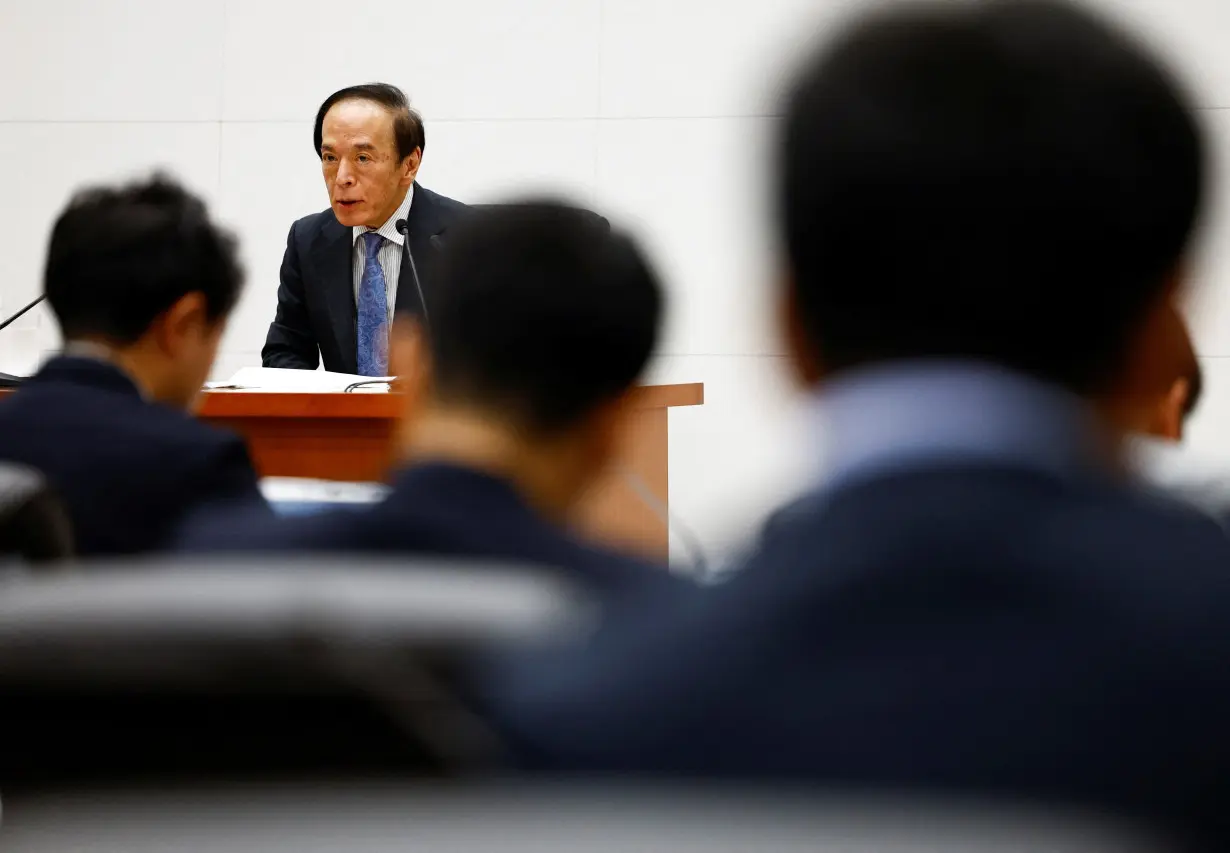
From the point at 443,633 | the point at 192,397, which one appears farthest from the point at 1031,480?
the point at 192,397

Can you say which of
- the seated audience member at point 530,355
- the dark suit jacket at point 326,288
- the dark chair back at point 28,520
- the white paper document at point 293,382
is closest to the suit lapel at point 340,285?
the dark suit jacket at point 326,288

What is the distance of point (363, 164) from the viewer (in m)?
3.79

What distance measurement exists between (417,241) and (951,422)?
3297 millimetres

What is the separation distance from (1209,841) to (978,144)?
0.87 feet

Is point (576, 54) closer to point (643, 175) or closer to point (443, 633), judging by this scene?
point (643, 175)

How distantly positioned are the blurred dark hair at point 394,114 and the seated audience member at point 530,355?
8.84 ft

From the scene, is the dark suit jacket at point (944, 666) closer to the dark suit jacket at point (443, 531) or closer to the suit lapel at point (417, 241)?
the dark suit jacket at point (443, 531)

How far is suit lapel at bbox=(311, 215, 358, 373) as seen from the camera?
144 inches

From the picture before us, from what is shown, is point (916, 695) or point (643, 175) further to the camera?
point (643, 175)

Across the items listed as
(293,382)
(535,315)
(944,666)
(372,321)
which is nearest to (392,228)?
(372,321)

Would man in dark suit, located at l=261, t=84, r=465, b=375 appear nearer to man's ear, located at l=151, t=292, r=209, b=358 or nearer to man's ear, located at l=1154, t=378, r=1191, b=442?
man's ear, located at l=151, t=292, r=209, b=358

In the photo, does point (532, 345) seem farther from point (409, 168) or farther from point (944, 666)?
point (409, 168)

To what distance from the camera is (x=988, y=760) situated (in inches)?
17.8

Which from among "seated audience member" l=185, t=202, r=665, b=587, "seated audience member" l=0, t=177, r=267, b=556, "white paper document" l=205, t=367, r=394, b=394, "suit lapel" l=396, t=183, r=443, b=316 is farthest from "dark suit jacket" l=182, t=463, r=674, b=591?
"suit lapel" l=396, t=183, r=443, b=316
